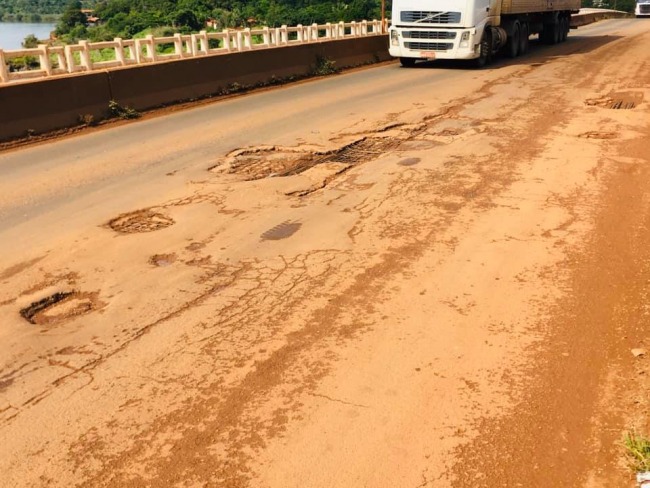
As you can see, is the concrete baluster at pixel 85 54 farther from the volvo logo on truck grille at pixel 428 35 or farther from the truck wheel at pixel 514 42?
the truck wheel at pixel 514 42

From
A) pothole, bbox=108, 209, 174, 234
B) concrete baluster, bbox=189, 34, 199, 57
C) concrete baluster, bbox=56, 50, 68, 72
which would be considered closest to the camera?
pothole, bbox=108, 209, 174, 234

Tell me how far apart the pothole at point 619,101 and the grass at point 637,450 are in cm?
1029

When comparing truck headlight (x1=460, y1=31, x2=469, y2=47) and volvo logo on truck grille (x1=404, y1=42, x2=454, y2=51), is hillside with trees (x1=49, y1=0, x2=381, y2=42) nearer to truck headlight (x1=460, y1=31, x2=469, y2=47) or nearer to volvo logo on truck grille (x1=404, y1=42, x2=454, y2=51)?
volvo logo on truck grille (x1=404, y1=42, x2=454, y2=51)

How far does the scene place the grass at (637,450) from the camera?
299cm

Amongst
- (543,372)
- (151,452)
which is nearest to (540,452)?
(543,372)

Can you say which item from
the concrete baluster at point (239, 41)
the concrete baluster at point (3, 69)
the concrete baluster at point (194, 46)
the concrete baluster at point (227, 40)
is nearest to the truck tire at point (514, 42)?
the concrete baluster at point (239, 41)

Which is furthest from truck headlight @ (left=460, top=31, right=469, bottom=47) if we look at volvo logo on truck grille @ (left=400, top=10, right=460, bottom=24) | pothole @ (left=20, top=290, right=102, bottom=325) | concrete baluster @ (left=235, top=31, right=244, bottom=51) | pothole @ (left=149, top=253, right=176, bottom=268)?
pothole @ (left=20, top=290, right=102, bottom=325)

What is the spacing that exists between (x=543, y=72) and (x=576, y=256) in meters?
13.7

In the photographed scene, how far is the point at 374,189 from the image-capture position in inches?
293

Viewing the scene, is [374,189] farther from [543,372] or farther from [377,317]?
[543,372]

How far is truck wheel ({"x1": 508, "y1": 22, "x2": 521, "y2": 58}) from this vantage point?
22.1 m

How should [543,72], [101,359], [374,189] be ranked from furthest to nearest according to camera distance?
[543,72], [374,189], [101,359]

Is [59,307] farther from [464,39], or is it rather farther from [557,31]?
[557,31]

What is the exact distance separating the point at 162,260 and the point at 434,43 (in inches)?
615
